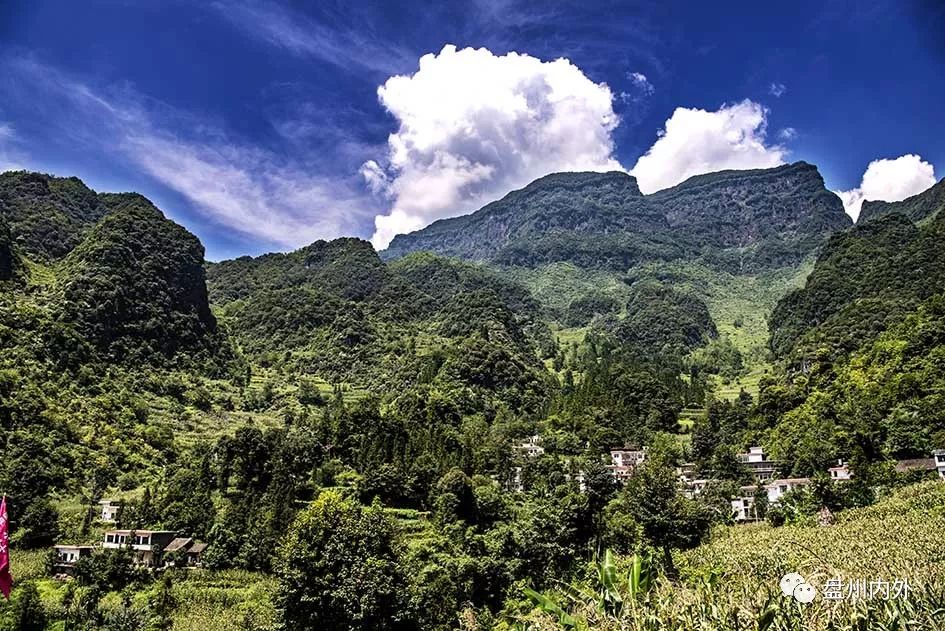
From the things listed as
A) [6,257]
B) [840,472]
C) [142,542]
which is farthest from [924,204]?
[6,257]

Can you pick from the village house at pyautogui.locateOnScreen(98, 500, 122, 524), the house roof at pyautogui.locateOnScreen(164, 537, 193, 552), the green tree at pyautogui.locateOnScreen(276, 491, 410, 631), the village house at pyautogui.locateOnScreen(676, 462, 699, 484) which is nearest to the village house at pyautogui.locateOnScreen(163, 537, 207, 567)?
the house roof at pyautogui.locateOnScreen(164, 537, 193, 552)

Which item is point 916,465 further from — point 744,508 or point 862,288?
point 862,288

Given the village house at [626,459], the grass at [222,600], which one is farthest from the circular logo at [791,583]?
the village house at [626,459]

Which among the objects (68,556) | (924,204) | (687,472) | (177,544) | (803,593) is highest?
(924,204)

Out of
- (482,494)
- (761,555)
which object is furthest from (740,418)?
(761,555)

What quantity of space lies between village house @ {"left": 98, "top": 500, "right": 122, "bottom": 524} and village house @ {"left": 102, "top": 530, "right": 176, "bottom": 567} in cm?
315

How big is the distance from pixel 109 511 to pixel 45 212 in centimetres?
8644

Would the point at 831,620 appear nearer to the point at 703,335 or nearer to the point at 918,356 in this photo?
the point at 918,356

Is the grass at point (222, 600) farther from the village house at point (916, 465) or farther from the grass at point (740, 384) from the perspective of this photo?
the grass at point (740, 384)

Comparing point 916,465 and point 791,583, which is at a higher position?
point 916,465

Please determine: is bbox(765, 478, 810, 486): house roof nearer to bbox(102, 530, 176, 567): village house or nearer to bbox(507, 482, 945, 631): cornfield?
bbox(507, 482, 945, 631): cornfield

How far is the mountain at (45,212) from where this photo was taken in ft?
340

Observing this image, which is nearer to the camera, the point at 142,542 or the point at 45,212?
the point at 142,542

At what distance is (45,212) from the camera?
368ft
